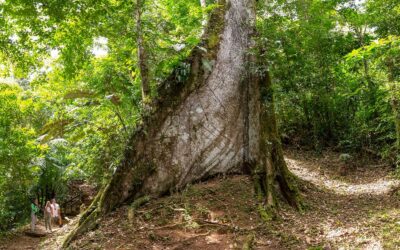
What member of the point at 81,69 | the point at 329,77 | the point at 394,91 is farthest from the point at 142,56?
the point at 329,77

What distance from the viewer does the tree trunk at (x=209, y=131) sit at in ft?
25.0

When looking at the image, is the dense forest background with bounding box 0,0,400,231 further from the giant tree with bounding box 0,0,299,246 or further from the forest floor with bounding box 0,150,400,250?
the forest floor with bounding box 0,150,400,250

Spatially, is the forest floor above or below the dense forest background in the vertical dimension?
below

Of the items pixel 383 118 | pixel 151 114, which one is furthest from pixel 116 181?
pixel 383 118

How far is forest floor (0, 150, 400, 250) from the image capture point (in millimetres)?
5945

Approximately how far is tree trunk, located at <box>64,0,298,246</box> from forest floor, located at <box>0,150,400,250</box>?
342 millimetres

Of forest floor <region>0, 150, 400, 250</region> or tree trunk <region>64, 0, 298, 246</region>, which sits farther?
tree trunk <region>64, 0, 298, 246</region>

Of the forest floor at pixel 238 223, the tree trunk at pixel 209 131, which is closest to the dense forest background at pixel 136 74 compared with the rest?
the tree trunk at pixel 209 131

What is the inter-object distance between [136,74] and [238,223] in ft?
19.2

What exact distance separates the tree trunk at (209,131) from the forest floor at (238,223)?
0.34 m

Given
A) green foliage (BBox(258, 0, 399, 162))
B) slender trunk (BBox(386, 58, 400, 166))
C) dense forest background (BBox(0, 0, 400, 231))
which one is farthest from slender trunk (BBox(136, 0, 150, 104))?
slender trunk (BBox(386, 58, 400, 166))

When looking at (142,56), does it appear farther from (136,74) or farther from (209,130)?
(209,130)

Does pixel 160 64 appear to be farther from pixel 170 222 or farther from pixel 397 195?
pixel 397 195

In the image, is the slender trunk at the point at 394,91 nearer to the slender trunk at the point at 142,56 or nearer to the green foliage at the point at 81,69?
the green foliage at the point at 81,69
